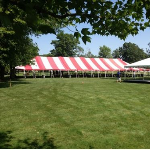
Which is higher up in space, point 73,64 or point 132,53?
point 132,53

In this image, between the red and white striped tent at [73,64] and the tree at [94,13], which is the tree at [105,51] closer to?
the red and white striped tent at [73,64]

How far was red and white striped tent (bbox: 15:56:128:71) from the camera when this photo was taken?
33031 millimetres

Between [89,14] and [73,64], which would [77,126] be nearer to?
[89,14]

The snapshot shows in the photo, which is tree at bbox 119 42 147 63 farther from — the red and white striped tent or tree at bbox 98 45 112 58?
the red and white striped tent

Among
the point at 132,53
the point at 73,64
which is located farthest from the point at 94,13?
the point at 132,53

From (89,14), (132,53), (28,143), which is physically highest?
(132,53)

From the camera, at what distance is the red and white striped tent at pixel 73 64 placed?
3303 cm

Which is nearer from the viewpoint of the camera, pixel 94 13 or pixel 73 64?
pixel 94 13

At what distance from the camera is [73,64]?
35.5 m

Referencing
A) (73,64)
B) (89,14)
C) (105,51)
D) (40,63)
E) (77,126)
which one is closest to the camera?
(89,14)

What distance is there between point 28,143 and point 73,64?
30675mm

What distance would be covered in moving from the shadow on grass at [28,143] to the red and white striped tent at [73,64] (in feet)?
88.7

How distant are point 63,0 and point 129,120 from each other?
510 cm

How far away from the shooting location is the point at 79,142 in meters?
5.06
